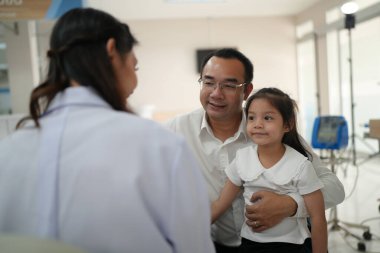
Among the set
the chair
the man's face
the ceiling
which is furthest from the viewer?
the ceiling

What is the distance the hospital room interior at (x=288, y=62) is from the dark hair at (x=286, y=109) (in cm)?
163

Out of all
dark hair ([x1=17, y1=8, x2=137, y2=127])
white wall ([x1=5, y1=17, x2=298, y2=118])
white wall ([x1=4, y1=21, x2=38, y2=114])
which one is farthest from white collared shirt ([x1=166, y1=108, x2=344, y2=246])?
white wall ([x1=5, y1=17, x2=298, y2=118])

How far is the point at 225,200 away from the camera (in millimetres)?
1391

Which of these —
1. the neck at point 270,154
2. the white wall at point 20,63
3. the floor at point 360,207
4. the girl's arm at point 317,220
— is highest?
the white wall at point 20,63

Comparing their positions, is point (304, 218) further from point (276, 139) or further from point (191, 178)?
point (191, 178)

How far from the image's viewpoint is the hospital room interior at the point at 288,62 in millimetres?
3592

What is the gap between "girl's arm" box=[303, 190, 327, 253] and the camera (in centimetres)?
121

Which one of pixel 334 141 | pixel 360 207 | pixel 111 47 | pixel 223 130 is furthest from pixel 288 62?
pixel 111 47

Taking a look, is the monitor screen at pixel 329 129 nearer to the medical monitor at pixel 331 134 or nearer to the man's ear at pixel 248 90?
the medical monitor at pixel 331 134

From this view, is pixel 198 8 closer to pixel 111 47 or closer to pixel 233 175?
pixel 233 175

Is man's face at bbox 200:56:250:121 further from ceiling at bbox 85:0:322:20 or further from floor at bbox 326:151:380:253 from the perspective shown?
ceiling at bbox 85:0:322:20

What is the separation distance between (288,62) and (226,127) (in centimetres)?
806

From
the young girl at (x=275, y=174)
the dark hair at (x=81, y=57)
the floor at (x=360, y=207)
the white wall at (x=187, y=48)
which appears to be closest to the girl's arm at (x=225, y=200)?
the young girl at (x=275, y=174)

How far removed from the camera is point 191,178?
2.53 ft
